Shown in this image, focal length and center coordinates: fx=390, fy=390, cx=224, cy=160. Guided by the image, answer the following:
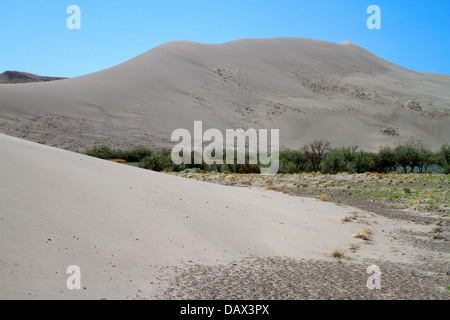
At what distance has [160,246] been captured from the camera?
605cm

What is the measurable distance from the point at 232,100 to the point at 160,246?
57.4 meters

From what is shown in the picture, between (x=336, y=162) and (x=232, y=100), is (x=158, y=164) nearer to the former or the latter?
(x=336, y=162)

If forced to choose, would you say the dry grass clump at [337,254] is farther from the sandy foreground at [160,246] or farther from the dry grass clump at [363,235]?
the dry grass clump at [363,235]

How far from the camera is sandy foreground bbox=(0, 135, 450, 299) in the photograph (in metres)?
4.59

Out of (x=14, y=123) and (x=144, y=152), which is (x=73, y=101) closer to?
(x=14, y=123)

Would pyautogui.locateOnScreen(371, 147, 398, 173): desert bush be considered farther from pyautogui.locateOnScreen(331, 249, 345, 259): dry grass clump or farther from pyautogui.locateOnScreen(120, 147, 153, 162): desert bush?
pyautogui.locateOnScreen(331, 249, 345, 259): dry grass clump

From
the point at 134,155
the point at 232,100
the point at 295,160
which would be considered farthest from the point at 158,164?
the point at 232,100

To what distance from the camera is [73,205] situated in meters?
6.43

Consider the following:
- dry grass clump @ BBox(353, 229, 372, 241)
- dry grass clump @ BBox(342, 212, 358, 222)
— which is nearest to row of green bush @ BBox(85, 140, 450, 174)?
dry grass clump @ BBox(342, 212, 358, 222)

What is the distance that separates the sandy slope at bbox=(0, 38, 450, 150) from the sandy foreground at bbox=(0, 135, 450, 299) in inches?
1347

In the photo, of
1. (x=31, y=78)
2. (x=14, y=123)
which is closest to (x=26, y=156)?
(x=14, y=123)

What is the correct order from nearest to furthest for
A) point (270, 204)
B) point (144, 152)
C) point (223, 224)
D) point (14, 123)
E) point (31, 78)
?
point (223, 224), point (270, 204), point (144, 152), point (14, 123), point (31, 78)

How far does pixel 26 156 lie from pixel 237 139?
4359 cm
